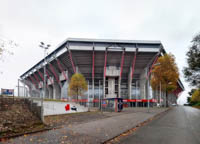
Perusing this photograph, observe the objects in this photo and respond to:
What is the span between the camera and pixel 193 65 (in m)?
22.0

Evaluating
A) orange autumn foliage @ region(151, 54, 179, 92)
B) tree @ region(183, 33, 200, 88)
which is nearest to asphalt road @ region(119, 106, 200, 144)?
tree @ region(183, 33, 200, 88)

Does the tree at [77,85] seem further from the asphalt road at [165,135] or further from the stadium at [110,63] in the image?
the asphalt road at [165,135]

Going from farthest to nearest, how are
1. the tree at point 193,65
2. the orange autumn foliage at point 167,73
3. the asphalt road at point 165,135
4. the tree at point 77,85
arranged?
the tree at point 77,85, the orange autumn foliage at point 167,73, the tree at point 193,65, the asphalt road at point 165,135

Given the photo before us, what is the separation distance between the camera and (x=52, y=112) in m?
17.8

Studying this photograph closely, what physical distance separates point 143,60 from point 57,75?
32499 mm

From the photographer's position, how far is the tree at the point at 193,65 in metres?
21.5

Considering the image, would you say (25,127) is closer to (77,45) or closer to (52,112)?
(52,112)

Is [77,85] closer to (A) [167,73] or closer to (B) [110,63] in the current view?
(B) [110,63]

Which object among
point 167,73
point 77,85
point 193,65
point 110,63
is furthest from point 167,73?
point 77,85

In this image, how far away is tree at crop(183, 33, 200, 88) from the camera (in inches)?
848

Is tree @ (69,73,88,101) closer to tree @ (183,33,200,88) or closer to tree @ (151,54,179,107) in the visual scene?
tree @ (151,54,179,107)

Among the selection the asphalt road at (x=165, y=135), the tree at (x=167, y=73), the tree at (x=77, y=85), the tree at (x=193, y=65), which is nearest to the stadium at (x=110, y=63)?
the tree at (x=167, y=73)

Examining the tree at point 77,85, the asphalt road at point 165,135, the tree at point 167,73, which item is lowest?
the asphalt road at point 165,135

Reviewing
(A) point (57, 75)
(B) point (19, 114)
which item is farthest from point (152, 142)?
(A) point (57, 75)
